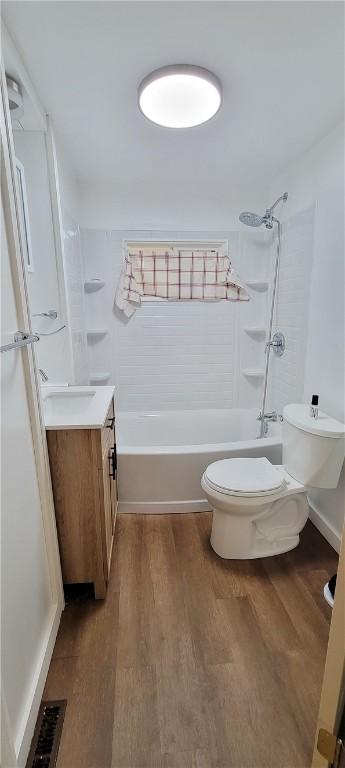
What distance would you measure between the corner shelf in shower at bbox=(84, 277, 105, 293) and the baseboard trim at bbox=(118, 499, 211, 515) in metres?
1.69

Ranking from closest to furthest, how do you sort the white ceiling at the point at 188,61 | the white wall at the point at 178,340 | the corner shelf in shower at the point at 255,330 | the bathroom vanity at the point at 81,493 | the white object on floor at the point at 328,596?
the white ceiling at the point at 188,61 < the bathroom vanity at the point at 81,493 < the white object on floor at the point at 328,596 < the white wall at the point at 178,340 < the corner shelf in shower at the point at 255,330

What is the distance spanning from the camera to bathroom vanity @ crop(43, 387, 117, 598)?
1.33 m

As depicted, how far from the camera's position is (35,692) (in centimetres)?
107

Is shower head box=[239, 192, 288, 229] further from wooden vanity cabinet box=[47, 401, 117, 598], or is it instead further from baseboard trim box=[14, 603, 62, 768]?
baseboard trim box=[14, 603, 62, 768]

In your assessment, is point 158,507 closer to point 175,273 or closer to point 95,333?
point 95,333

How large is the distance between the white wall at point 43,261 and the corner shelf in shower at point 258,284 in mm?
1608

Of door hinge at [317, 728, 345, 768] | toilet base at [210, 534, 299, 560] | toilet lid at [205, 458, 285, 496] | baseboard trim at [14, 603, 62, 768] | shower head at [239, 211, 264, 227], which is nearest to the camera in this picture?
door hinge at [317, 728, 345, 768]

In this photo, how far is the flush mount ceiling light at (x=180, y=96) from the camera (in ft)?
4.54

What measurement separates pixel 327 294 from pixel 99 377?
6.02 ft

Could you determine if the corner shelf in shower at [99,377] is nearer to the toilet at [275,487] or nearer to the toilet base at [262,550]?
the toilet at [275,487]

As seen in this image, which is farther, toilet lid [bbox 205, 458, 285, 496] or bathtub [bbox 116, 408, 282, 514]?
bathtub [bbox 116, 408, 282, 514]

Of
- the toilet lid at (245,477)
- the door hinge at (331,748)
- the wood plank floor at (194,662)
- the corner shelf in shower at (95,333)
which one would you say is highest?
the corner shelf in shower at (95,333)

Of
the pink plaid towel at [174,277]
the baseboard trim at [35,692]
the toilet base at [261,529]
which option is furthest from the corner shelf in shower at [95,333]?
the baseboard trim at [35,692]

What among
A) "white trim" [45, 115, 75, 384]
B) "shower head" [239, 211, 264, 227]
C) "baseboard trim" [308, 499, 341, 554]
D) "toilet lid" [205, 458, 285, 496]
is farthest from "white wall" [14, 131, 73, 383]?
"baseboard trim" [308, 499, 341, 554]
